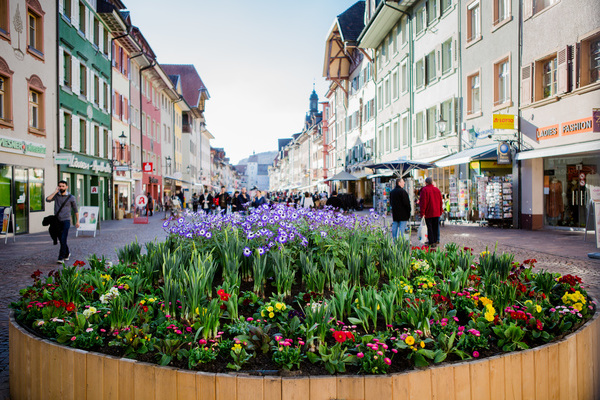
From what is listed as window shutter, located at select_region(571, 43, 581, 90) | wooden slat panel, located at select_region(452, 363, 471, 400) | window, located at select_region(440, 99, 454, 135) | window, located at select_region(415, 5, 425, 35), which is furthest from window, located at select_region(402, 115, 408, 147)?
wooden slat panel, located at select_region(452, 363, 471, 400)

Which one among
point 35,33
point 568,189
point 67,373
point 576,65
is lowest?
point 67,373

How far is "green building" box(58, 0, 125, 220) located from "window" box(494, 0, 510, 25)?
16801 mm

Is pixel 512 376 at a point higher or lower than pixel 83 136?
lower

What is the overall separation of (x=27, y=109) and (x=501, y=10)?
704 inches

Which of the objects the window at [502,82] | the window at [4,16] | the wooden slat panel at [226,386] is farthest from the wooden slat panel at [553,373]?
the window at [4,16]

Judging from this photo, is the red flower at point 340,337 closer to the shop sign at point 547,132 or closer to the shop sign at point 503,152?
the shop sign at point 547,132

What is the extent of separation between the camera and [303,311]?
443 centimetres

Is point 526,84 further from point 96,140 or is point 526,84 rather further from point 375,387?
point 96,140

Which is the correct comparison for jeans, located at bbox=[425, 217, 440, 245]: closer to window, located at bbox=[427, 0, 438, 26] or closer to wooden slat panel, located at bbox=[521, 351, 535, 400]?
wooden slat panel, located at bbox=[521, 351, 535, 400]

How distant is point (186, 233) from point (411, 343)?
Answer: 3939 millimetres

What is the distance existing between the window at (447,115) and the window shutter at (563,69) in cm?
825

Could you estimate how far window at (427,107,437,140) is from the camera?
90.0 feet

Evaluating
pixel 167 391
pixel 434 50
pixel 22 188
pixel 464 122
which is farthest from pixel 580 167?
Result: pixel 22 188

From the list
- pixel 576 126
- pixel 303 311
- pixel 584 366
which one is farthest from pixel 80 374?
pixel 576 126
